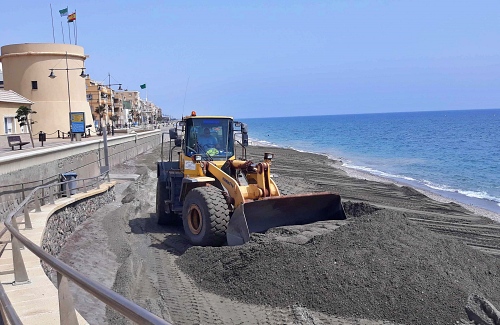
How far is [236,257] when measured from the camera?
8633 millimetres

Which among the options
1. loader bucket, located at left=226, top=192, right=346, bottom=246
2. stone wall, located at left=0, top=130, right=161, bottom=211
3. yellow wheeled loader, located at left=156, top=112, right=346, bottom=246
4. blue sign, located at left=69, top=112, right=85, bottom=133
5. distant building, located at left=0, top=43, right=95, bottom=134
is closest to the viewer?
loader bucket, located at left=226, top=192, right=346, bottom=246

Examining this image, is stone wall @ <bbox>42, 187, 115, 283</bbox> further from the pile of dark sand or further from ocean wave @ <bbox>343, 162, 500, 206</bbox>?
ocean wave @ <bbox>343, 162, 500, 206</bbox>

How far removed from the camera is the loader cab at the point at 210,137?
11898 mm

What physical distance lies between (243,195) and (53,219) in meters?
4.14

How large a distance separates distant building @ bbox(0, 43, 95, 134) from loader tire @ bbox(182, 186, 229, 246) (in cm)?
2985

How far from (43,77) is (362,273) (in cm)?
3560

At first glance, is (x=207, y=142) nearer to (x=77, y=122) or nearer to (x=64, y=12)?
(x=77, y=122)

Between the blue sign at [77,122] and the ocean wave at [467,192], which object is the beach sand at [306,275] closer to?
the ocean wave at [467,192]

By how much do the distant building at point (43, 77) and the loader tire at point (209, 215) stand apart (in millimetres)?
29848

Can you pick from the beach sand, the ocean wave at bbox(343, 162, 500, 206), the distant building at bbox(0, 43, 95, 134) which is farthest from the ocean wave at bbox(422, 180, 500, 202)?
the distant building at bbox(0, 43, 95, 134)

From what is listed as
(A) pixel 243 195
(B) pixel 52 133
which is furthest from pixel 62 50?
(A) pixel 243 195

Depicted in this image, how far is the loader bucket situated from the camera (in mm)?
9562

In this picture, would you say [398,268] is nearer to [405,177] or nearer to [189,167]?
[189,167]

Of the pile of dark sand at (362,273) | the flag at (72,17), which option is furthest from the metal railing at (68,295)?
the flag at (72,17)
